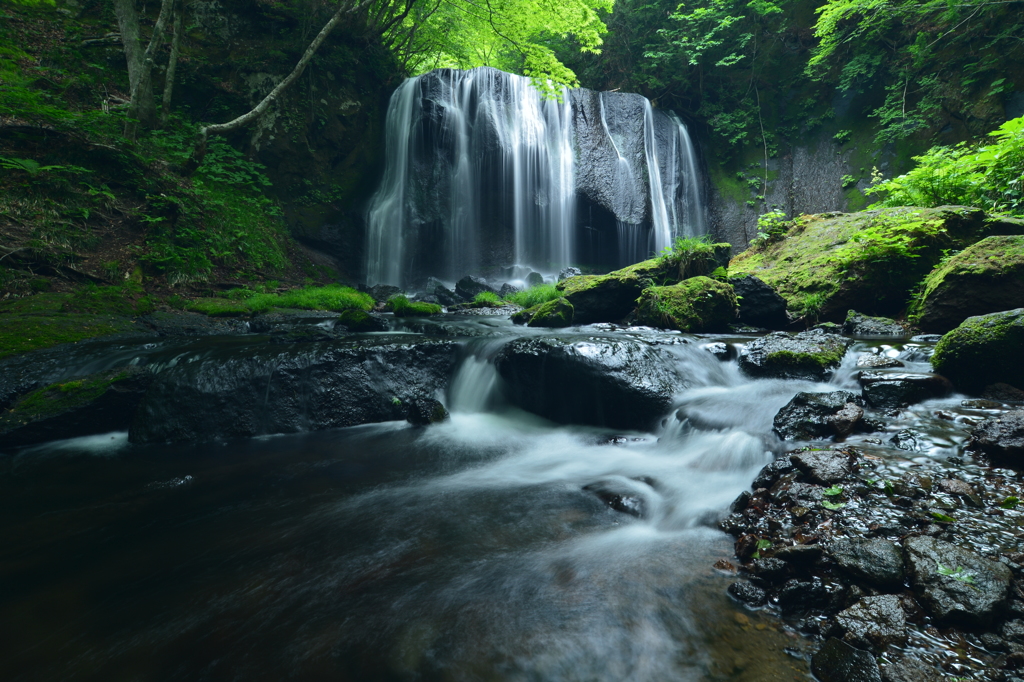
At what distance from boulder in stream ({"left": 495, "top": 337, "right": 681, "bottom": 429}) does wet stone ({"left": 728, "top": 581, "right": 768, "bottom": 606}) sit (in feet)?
8.25

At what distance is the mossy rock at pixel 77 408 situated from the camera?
436 cm

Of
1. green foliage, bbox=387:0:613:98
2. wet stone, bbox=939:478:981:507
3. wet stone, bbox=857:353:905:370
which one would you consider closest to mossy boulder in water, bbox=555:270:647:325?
wet stone, bbox=857:353:905:370

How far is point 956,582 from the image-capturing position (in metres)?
1.76

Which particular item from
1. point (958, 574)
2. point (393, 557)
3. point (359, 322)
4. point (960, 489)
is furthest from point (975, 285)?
point (359, 322)

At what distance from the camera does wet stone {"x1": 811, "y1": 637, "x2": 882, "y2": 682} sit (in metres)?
1.56

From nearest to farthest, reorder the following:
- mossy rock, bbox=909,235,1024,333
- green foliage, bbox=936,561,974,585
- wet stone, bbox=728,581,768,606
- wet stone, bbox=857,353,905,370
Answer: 1. green foliage, bbox=936,561,974,585
2. wet stone, bbox=728,581,768,606
3. wet stone, bbox=857,353,905,370
4. mossy rock, bbox=909,235,1024,333

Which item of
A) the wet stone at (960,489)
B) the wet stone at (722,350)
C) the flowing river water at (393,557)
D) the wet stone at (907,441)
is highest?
the wet stone at (722,350)

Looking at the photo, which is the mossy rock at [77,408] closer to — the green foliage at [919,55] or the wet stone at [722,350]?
the wet stone at [722,350]

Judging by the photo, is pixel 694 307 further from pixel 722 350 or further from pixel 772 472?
pixel 772 472

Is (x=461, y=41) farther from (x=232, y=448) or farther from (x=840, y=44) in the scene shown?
(x=232, y=448)

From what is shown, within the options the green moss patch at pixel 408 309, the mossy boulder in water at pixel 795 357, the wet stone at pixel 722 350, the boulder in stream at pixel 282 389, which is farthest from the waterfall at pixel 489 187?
the mossy boulder in water at pixel 795 357

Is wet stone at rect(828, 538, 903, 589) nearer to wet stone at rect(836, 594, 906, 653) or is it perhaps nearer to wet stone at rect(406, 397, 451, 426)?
wet stone at rect(836, 594, 906, 653)

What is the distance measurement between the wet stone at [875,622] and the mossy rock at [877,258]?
709 cm

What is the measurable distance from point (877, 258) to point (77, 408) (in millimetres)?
11090
